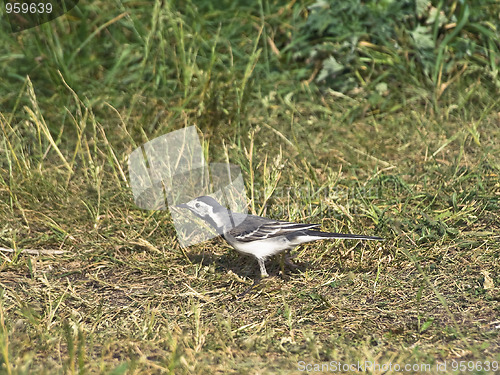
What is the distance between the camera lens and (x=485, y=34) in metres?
6.40

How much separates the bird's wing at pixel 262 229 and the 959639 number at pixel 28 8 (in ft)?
11.4

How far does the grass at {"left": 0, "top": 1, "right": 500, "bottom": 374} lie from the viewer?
3.39 m

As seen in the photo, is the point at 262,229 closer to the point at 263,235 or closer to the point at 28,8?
the point at 263,235

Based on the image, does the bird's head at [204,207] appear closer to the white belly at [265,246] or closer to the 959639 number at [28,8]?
the white belly at [265,246]

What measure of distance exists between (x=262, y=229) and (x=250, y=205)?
1.83ft

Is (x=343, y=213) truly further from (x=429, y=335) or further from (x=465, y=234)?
(x=429, y=335)

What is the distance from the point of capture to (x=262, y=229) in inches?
169

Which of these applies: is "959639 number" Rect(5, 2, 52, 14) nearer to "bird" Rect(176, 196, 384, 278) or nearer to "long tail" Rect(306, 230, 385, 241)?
"bird" Rect(176, 196, 384, 278)

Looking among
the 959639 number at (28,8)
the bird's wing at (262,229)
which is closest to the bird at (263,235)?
the bird's wing at (262,229)

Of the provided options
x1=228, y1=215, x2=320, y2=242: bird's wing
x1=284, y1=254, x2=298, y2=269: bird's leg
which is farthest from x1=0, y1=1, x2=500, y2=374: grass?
x1=228, y1=215, x2=320, y2=242: bird's wing

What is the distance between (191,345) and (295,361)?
571mm

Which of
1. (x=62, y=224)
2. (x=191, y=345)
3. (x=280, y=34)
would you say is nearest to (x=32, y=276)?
(x=62, y=224)

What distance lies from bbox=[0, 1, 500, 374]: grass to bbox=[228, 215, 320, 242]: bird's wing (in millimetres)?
311

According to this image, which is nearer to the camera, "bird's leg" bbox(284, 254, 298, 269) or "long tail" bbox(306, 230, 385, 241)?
"long tail" bbox(306, 230, 385, 241)
